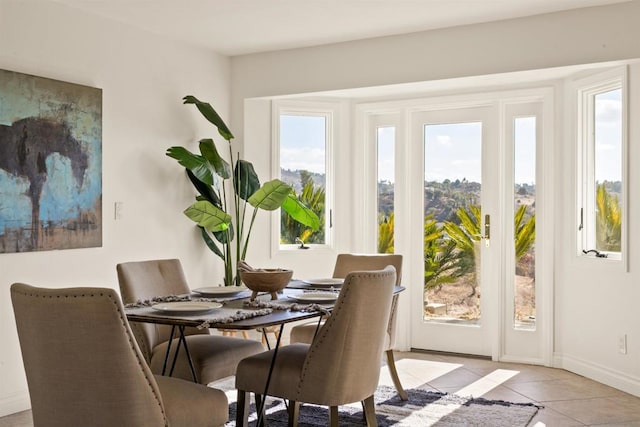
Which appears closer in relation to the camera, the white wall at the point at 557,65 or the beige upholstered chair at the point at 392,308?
the beige upholstered chair at the point at 392,308

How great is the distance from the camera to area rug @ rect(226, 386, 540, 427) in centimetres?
377

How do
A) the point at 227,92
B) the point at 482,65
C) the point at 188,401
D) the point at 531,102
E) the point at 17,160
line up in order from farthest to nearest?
the point at 227,92
the point at 531,102
the point at 482,65
the point at 17,160
the point at 188,401

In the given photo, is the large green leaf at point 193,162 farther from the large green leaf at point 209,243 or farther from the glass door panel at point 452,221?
the glass door panel at point 452,221

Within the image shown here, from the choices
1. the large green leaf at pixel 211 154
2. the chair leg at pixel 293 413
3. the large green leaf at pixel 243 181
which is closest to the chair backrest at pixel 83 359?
the chair leg at pixel 293 413

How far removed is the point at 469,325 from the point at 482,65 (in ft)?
6.74

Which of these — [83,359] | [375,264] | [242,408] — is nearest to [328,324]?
[242,408]

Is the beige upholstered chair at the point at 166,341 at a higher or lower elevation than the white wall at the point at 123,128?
lower

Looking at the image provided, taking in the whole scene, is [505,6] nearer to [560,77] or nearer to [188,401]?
[560,77]

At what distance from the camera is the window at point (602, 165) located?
4.63m

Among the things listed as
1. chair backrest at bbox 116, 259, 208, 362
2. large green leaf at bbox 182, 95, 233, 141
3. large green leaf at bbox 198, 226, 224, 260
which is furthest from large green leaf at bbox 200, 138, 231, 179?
chair backrest at bbox 116, 259, 208, 362

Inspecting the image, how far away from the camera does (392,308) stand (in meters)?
4.04

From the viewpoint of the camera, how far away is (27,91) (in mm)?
4062

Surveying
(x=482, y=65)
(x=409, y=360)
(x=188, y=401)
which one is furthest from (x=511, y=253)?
(x=188, y=401)

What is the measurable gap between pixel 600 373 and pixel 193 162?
3168mm
